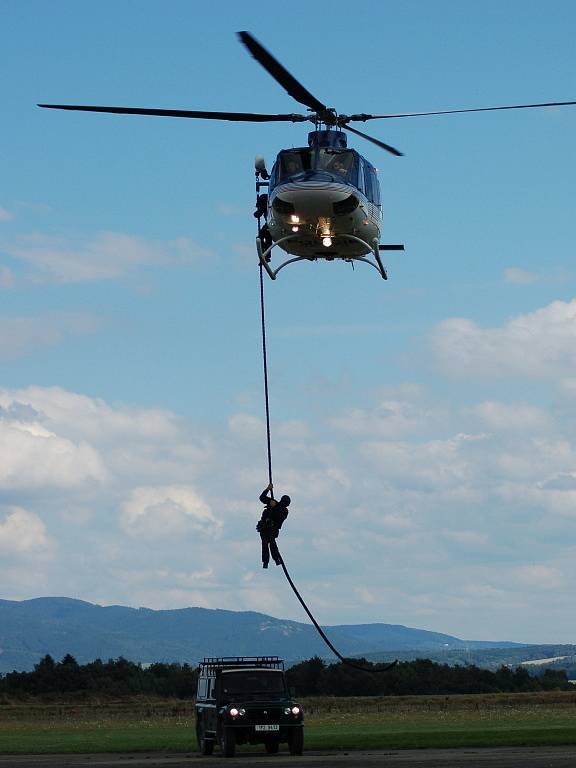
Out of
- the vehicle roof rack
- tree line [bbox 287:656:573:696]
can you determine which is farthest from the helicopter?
tree line [bbox 287:656:573:696]

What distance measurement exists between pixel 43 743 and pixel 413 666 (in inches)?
2328

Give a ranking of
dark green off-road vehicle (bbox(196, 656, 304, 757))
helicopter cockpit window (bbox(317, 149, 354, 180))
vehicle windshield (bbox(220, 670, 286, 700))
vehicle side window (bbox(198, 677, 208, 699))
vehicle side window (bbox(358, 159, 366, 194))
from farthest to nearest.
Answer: vehicle side window (bbox(198, 677, 208, 699)) < vehicle windshield (bbox(220, 670, 286, 700)) < vehicle side window (bbox(358, 159, 366, 194)) < helicopter cockpit window (bbox(317, 149, 354, 180)) < dark green off-road vehicle (bbox(196, 656, 304, 757))

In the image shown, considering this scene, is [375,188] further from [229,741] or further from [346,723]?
[346,723]

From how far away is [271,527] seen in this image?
97.3 ft

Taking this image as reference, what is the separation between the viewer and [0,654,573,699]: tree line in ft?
318

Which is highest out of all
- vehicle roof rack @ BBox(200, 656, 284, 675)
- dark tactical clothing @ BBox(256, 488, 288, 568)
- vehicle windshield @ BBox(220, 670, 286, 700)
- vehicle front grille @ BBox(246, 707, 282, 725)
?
dark tactical clothing @ BBox(256, 488, 288, 568)

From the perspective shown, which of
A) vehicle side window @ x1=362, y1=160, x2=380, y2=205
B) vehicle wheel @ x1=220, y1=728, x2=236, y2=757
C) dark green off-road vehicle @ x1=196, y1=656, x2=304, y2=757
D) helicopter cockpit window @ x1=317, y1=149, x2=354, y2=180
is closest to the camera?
vehicle wheel @ x1=220, y1=728, x2=236, y2=757

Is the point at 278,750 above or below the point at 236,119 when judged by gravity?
below

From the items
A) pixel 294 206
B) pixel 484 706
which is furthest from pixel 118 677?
pixel 294 206

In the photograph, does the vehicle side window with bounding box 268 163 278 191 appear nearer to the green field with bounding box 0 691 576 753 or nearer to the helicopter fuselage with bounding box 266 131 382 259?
the helicopter fuselage with bounding box 266 131 382 259

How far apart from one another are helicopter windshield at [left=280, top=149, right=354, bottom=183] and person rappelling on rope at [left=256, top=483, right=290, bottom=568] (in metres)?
8.21

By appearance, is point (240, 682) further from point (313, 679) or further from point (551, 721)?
point (313, 679)

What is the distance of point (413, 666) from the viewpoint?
337 feet

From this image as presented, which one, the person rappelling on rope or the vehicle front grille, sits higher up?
the person rappelling on rope
